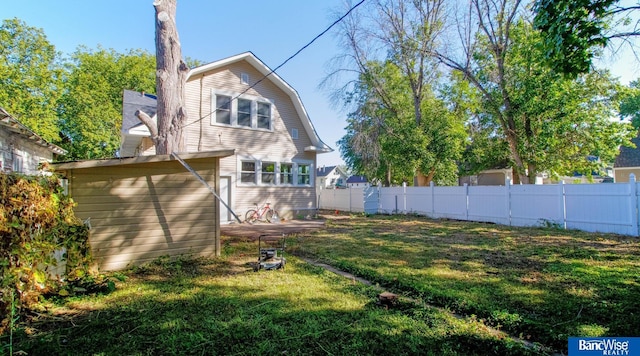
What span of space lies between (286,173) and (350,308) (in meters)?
10.9

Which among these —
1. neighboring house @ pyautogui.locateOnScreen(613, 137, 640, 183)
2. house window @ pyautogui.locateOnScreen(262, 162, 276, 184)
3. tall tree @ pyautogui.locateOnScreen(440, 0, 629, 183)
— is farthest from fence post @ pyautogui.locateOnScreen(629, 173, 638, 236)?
neighboring house @ pyautogui.locateOnScreen(613, 137, 640, 183)

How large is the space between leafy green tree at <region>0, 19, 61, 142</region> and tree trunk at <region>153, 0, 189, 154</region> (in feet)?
53.1

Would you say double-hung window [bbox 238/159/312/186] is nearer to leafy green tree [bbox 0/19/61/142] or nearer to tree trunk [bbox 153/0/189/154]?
tree trunk [bbox 153/0/189/154]

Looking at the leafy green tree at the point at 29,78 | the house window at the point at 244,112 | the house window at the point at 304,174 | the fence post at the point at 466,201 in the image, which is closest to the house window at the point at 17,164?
the house window at the point at 244,112

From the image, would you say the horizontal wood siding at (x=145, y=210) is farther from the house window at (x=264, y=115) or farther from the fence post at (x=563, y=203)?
the fence post at (x=563, y=203)

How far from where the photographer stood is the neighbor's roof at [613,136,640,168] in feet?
59.6

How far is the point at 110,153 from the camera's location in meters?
22.8

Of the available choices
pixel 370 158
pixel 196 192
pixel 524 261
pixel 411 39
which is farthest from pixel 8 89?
pixel 524 261

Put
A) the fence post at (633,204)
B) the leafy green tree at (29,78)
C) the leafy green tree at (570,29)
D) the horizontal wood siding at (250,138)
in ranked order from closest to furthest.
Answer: the leafy green tree at (570,29), the fence post at (633,204), the horizontal wood siding at (250,138), the leafy green tree at (29,78)

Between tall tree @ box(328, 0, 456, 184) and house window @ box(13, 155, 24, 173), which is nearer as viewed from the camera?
house window @ box(13, 155, 24, 173)

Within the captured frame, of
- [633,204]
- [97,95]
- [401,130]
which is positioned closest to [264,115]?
[401,130]

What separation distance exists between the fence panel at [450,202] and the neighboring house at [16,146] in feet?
44.4

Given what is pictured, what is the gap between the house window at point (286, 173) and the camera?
14.1m

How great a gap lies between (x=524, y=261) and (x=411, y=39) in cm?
1403
